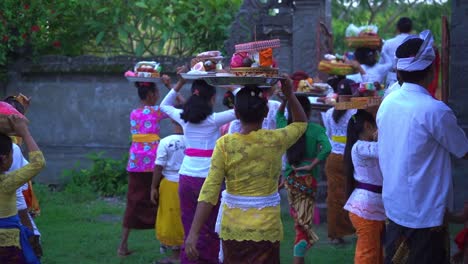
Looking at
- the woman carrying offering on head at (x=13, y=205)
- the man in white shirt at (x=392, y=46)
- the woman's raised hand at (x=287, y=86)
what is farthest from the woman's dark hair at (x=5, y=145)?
the man in white shirt at (x=392, y=46)

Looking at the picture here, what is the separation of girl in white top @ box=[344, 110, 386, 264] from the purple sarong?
133 cm

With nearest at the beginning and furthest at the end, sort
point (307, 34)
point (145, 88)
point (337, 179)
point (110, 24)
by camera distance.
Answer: point (145, 88), point (337, 179), point (307, 34), point (110, 24)

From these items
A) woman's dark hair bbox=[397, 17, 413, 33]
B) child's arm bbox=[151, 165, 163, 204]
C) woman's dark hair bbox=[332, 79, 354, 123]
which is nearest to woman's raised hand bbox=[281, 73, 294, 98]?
woman's dark hair bbox=[332, 79, 354, 123]

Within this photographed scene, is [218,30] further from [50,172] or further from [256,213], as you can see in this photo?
[256,213]

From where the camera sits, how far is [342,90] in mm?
7984

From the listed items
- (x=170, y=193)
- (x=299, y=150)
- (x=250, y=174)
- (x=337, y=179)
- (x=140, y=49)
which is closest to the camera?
(x=250, y=174)

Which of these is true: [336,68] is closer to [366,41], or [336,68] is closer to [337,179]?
[366,41]

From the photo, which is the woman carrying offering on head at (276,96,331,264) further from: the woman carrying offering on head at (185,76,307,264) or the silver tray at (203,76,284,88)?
the silver tray at (203,76,284,88)

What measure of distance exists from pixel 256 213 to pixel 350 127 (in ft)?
4.98

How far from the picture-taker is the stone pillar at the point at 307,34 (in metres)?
9.82

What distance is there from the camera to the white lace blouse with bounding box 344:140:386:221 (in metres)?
5.96

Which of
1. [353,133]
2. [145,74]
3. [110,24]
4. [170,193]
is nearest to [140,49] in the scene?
[110,24]

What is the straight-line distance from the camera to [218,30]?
11383 millimetres

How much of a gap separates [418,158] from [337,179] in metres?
3.81
